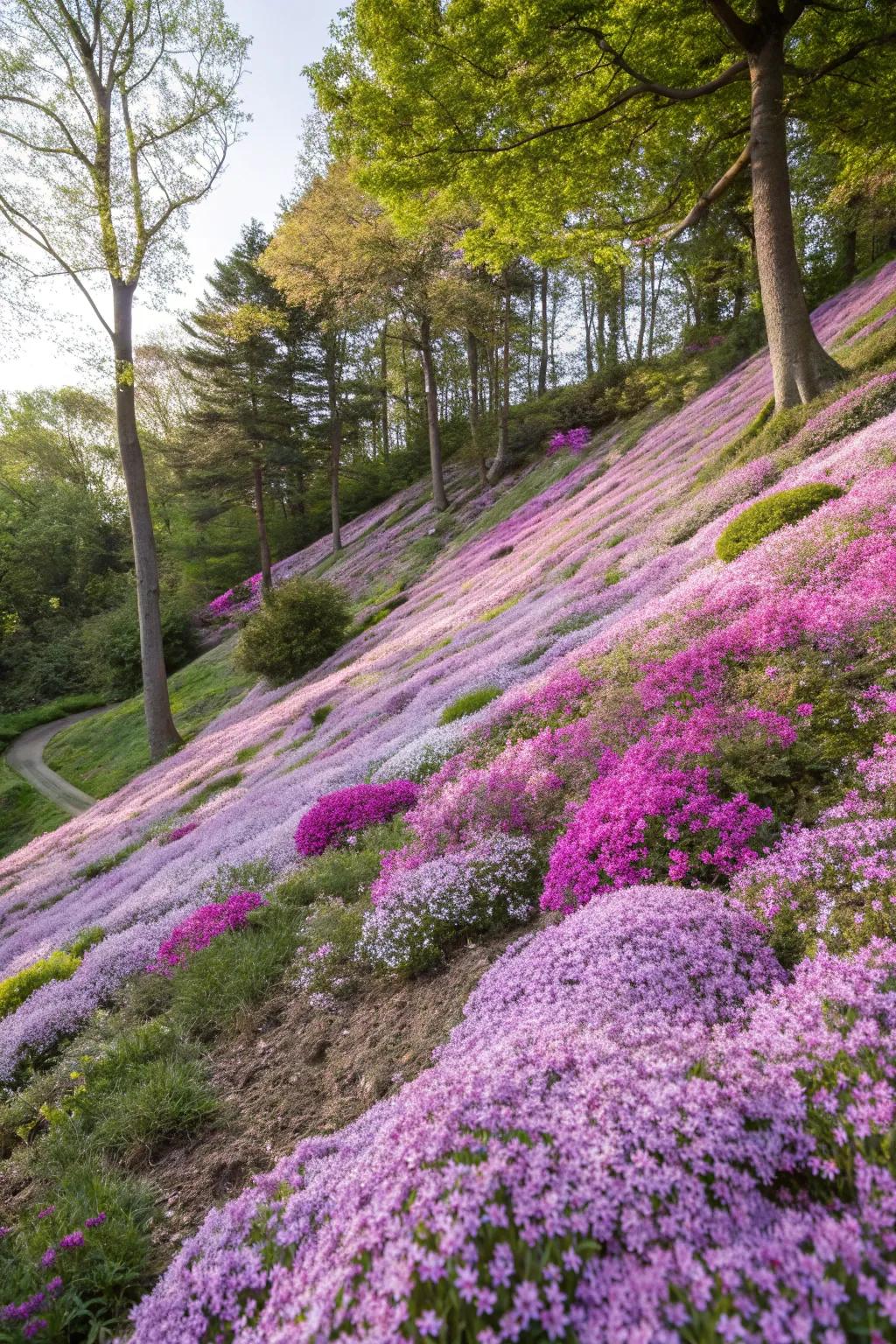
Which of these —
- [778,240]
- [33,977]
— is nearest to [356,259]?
[778,240]

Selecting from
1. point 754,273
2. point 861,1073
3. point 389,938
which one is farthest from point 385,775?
point 754,273

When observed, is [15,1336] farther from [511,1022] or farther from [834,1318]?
[834,1318]

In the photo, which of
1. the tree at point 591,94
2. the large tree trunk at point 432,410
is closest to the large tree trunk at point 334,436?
the large tree trunk at point 432,410

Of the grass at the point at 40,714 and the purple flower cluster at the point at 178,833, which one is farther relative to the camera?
the grass at the point at 40,714

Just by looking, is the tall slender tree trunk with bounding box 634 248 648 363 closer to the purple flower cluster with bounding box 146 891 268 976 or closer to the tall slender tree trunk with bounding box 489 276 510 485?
the tall slender tree trunk with bounding box 489 276 510 485

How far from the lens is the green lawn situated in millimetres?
26594

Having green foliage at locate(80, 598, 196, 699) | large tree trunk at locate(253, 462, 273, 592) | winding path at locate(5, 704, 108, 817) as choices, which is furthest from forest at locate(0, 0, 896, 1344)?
large tree trunk at locate(253, 462, 273, 592)

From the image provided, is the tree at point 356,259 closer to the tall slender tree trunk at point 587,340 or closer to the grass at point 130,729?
the grass at point 130,729

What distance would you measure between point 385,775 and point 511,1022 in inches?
257

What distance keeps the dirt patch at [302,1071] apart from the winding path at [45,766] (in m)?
25.3

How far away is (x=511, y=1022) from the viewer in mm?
4031

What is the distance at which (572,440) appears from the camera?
37.8 meters

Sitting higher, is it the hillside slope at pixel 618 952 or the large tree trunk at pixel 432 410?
the large tree trunk at pixel 432 410

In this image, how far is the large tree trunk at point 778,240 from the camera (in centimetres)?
1334
